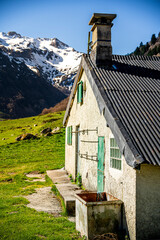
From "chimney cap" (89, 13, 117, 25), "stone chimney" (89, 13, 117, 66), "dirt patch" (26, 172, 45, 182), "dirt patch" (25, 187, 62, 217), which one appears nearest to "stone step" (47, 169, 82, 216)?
"dirt patch" (25, 187, 62, 217)

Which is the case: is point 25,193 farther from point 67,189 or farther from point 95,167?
point 95,167

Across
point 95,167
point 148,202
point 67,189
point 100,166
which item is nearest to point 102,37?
point 95,167

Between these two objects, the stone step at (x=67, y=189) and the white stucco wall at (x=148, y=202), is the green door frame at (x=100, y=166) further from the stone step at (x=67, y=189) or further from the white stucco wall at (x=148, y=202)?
the white stucco wall at (x=148, y=202)

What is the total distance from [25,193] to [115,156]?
6925mm

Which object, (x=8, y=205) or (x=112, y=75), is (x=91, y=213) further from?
(x=112, y=75)

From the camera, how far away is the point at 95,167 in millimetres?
9766

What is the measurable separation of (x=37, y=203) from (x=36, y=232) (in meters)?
4.06

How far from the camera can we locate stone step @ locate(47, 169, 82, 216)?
9219mm

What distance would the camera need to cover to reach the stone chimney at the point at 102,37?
11.6 metres

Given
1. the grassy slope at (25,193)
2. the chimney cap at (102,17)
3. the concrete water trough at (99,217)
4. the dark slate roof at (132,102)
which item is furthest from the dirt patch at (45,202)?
the chimney cap at (102,17)

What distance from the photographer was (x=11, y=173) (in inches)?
768

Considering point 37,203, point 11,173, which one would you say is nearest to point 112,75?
point 37,203

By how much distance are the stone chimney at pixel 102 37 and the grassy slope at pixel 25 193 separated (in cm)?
704

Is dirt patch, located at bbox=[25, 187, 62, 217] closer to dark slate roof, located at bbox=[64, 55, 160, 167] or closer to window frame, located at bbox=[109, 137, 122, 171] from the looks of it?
window frame, located at bbox=[109, 137, 122, 171]
